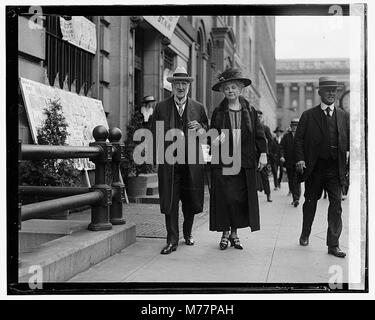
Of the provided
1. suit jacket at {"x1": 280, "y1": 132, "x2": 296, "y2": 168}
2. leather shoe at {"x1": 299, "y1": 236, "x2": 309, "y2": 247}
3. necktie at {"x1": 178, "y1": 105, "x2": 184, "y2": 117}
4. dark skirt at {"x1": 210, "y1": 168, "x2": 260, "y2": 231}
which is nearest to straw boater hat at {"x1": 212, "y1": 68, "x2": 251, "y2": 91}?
necktie at {"x1": 178, "y1": 105, "x2": 184, "y2": 117}

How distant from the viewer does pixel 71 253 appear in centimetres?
442

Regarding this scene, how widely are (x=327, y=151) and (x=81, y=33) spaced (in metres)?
4.28

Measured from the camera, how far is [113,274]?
15.3ft

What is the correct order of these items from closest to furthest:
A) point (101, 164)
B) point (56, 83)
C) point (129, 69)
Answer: point (101, 164), point (56, 83), point (129, 69)

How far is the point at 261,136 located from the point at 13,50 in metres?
3.18

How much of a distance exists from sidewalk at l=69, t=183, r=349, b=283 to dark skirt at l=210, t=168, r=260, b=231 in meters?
0.29

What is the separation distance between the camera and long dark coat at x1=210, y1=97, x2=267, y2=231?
5973 mm

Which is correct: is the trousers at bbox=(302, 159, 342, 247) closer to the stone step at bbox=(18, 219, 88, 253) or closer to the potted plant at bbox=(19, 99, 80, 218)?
the stone step at bbox=(18, 219, 88, 253)

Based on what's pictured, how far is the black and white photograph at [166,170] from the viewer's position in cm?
388

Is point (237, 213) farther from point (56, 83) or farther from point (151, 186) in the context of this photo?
point (151, 186)

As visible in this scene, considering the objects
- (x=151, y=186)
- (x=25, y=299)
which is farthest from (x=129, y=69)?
(x=25, y=299)

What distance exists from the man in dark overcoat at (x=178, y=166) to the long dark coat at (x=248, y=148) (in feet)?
0.71

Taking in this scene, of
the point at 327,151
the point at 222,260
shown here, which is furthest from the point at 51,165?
the point at 327,151

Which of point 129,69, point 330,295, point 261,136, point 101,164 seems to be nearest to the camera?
point 330,295
